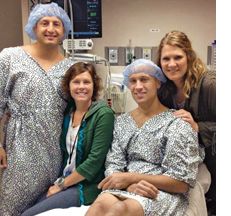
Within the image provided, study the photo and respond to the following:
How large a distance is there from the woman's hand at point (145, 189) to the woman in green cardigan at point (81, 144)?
0.99 ft

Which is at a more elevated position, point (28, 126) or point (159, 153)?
point (28, 126)

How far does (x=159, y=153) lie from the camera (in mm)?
1888

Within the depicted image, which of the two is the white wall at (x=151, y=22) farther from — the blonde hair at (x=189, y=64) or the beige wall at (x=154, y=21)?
the blonde hair at (x=189, y=64)

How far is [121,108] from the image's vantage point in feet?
10.3

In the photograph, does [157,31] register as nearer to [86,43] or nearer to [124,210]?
[86,43]

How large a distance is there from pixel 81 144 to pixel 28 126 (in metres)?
0.32

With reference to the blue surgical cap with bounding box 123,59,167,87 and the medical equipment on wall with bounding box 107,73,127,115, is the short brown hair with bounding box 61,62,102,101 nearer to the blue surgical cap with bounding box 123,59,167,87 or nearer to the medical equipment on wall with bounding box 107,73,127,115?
the blue surgical cap with bounding box 123,59,167,87

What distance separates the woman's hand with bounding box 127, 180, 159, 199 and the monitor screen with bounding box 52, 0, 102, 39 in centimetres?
168

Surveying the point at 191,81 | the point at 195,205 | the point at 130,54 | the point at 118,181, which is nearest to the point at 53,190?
the point at 118,181

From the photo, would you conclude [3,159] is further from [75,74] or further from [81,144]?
[75,74]

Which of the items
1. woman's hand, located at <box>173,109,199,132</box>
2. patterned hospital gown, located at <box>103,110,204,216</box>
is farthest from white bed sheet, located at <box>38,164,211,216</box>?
woman's hand, located at <box>173,109,199,132</box>

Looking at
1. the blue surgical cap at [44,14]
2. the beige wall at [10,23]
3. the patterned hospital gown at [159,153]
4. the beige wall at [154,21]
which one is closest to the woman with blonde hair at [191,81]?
the patterned hospital gown at [159,153]

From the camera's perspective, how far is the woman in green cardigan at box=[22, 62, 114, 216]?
197cm

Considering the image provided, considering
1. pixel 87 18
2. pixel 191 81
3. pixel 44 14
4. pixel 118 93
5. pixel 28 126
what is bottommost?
pixel 28 126
